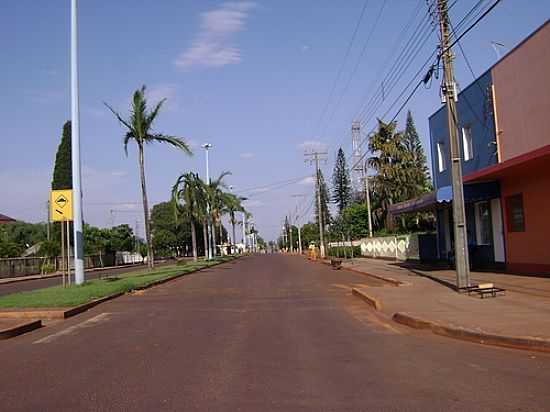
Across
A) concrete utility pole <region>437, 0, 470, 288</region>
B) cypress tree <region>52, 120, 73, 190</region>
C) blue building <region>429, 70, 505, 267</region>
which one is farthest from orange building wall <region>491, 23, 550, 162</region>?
cypress tree <region>52, 120, 73, 190</region>

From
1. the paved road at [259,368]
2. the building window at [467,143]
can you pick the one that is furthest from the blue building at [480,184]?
the paved road at [259,368]

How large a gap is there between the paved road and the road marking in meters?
0.03

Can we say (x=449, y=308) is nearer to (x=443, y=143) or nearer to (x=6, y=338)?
(x=6, y=338)

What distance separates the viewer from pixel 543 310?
1326cm

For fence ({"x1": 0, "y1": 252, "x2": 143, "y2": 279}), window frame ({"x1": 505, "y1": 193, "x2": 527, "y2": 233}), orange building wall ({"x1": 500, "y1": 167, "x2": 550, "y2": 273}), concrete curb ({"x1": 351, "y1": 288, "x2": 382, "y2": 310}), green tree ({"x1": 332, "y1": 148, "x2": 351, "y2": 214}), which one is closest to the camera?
concrete curb ({"x1": 351, "y1": 288, "x2": 382, "y2": 310})

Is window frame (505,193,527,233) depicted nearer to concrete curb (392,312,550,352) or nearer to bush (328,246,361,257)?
concrete curb (392,312,550,352)

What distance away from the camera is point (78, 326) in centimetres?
1420

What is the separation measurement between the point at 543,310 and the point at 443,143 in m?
19.6

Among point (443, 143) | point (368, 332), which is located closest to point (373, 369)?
point (368, 332)

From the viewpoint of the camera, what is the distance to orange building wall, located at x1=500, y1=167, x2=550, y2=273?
20.6m

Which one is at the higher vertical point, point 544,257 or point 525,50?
point 525,50

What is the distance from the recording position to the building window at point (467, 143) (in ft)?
88.6

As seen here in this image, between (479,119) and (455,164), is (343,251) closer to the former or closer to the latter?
(479,119)

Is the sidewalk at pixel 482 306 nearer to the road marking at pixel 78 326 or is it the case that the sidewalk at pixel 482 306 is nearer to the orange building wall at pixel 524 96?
the orange building wall at pixel 524 96
